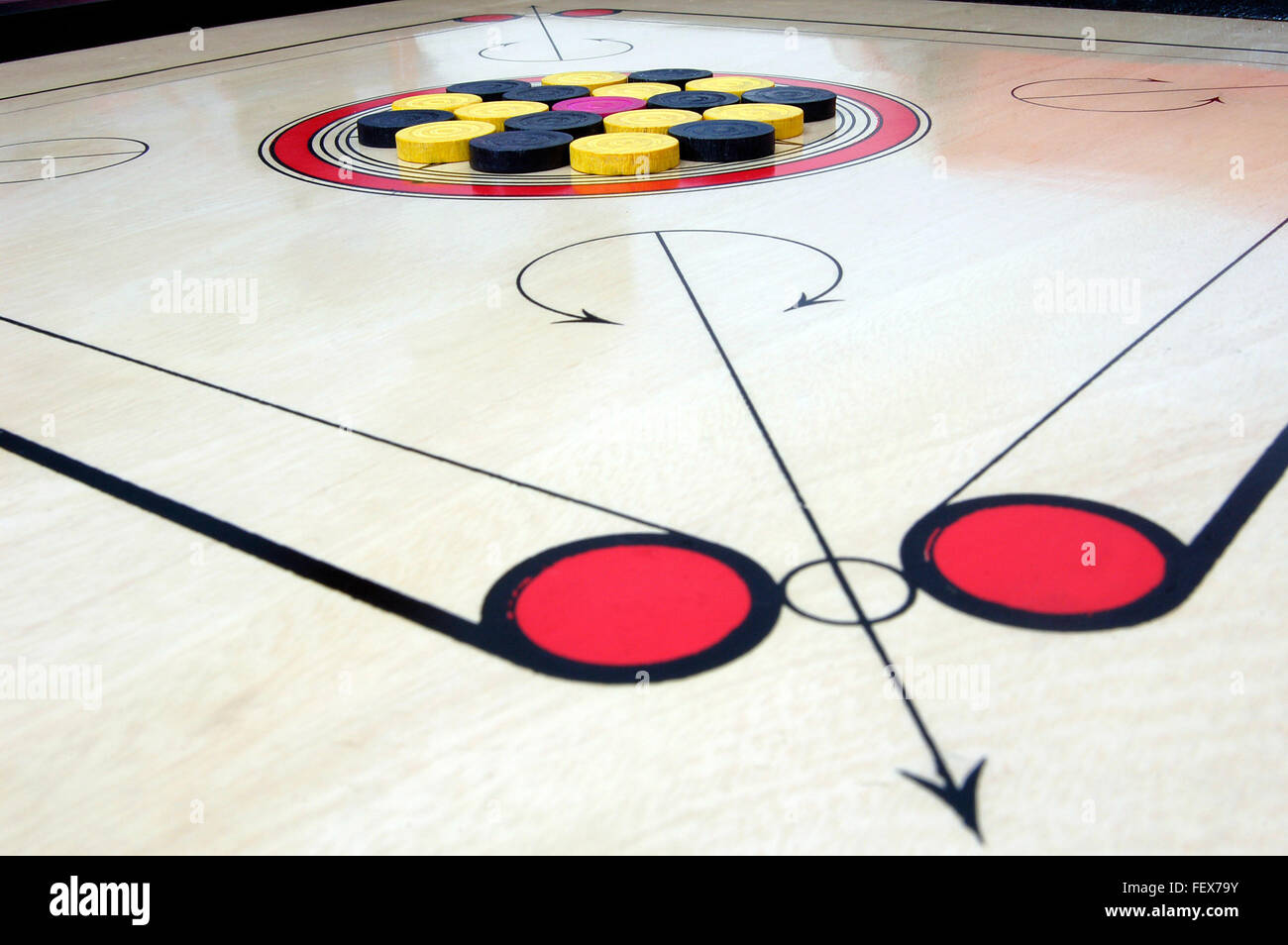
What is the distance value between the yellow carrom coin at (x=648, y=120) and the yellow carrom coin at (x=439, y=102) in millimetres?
318

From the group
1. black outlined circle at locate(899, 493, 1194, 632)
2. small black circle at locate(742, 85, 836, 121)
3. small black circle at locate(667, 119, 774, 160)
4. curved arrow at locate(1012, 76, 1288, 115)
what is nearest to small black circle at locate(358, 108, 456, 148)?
small black circle at locate(667, 119, 774, 160)

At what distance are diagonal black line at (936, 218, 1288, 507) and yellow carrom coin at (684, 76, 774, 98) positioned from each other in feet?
3.80

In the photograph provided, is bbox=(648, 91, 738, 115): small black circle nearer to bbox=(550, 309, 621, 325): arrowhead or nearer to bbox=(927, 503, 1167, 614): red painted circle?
bbox=(550, 309, 621, 325): arrowhead

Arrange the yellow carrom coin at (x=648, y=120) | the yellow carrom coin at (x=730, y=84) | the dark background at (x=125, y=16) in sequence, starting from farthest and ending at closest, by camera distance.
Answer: the dark background at (x=125, y=16) → the yellow carrom coin at (x=730, y=84) → the yellow carrom coin at (x=648, y=120)

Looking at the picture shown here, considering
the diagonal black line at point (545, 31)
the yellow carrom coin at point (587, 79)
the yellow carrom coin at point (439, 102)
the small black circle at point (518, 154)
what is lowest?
the small black circle at point (518, 154)

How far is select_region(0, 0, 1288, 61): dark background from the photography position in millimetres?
3123

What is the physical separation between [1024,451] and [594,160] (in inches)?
43.5

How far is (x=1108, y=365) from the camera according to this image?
1.03m

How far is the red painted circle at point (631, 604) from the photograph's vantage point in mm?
A: 687

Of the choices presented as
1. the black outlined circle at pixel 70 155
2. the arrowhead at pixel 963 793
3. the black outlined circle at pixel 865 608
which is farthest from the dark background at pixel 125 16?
the arrowhead at pixel 963 793

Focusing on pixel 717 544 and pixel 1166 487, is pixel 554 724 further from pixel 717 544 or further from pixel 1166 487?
pixel 1166 487

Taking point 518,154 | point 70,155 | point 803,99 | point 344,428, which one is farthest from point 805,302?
point 70,155

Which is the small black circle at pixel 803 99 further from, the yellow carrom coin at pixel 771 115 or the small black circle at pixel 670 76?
the small black circle at pixel 670 76

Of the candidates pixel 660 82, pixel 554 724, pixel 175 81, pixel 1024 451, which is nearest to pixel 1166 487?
pixel 1024 451
